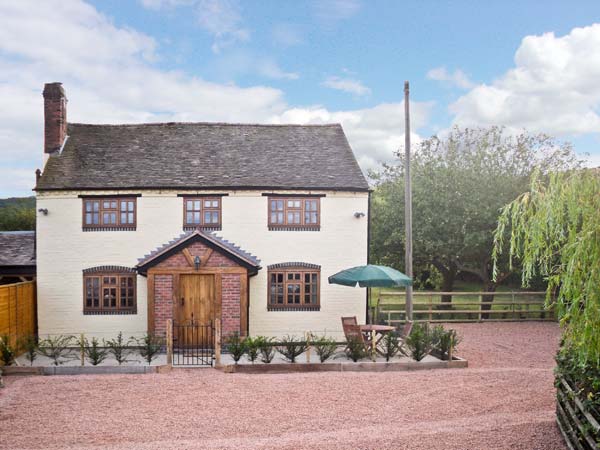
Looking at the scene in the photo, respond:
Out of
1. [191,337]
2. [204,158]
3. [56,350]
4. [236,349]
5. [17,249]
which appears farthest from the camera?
[17,249]

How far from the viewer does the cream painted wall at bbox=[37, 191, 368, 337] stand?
60.7 feet

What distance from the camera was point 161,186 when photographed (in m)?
18.6

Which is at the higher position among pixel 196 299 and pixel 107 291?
pixel 107 291

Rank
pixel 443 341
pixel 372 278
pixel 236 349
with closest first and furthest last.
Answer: pixel 236 349
pixel 443 341
pixel 372 278

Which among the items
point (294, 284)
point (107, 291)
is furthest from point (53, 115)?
point (294, 284)

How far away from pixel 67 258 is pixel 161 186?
3.74 metres

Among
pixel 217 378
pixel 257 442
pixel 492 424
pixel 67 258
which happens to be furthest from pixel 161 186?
pixel 492 424

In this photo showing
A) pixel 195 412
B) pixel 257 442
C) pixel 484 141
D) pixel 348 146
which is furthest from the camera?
pixel 484 141

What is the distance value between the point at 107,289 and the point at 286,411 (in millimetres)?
9948

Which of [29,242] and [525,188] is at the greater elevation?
[525,188]

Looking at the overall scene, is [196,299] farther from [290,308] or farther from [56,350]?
[56,350]

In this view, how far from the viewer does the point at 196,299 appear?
58.3 feet

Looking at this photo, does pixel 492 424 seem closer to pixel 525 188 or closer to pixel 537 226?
pixel 537 226

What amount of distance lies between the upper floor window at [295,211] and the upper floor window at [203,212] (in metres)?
1.73
